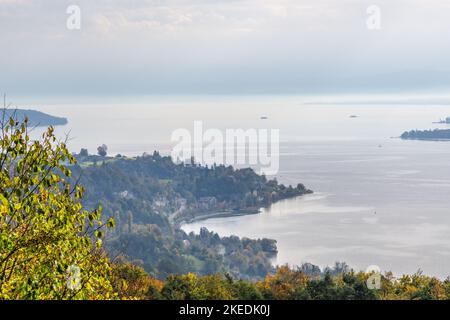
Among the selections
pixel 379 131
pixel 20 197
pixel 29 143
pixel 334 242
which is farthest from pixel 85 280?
pixel 379 131

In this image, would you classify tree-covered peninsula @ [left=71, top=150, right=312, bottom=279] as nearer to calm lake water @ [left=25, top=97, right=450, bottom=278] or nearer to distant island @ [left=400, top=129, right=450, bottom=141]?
calm lake water @ [left=25, top=97, right=450, bottom=278]

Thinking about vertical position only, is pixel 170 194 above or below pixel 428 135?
below

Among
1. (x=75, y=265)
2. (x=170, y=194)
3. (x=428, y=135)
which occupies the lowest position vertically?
(x=170, y=194)

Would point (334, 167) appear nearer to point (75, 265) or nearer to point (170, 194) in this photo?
point (170, 194)

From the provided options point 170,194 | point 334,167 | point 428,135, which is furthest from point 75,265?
point 428,135

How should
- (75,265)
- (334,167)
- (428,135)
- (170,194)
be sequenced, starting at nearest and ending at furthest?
(75,265)
(334,167)
(170,194)
(428,135)

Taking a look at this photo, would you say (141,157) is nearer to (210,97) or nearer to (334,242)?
(210,97)

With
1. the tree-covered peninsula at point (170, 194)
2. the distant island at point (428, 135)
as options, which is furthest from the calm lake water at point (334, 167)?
the tree-covered peninsula at point (170, 194)
